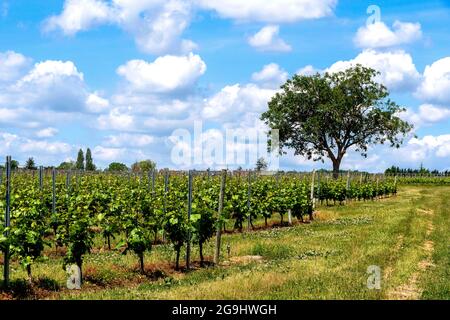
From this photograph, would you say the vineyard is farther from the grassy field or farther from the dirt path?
the dirt path

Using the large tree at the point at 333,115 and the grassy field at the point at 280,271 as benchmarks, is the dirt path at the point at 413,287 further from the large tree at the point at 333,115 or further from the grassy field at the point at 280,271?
the large tree at the point at 333,115

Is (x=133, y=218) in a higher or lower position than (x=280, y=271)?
higher

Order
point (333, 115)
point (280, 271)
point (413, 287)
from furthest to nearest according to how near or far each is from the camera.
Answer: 1. point (333, 115)
2. point (280, 271)
3. point (413, 287)

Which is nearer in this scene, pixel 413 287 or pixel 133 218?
pixel 413 287

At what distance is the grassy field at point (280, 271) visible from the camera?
11.5 metres

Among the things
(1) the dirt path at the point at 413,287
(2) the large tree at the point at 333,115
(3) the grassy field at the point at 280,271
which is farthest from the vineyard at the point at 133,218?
(2) the large tree at the point at 333,115

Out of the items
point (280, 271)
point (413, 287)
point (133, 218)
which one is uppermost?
point (133, 218)

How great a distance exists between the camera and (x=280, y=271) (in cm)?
1370

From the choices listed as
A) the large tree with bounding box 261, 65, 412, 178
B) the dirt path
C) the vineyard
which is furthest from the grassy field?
the large tree with bounding box 261, 65, 412, 178

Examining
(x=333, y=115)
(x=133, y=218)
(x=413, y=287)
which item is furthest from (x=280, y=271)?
(x=333, y=115)

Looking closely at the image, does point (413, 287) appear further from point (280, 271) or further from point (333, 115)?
point (333, 115)

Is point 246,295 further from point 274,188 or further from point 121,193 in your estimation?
point 274,188
